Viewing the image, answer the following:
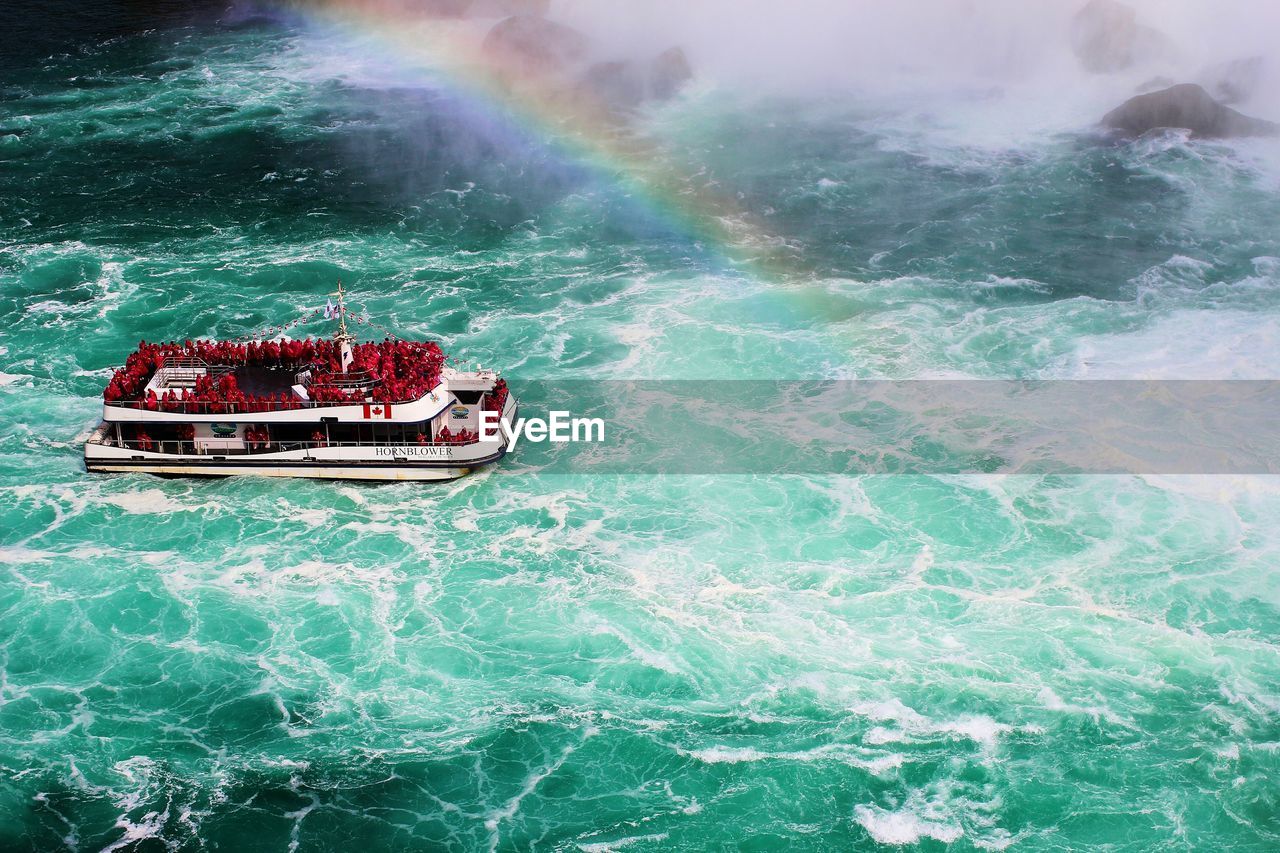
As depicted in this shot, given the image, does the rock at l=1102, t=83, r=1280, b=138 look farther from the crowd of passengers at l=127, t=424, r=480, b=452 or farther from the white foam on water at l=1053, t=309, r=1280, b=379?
the crowd of passengers at l=127, t=424, r=480, b=452

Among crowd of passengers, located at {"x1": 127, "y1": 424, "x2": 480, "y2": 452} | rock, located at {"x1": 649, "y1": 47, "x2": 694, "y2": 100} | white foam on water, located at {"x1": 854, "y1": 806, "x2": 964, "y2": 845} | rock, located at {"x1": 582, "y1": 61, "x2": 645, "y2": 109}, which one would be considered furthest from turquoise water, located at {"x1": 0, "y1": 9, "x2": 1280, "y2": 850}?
rock, located at {"x1": 649, "y1": 47, "x2": 694, "y2": 100}

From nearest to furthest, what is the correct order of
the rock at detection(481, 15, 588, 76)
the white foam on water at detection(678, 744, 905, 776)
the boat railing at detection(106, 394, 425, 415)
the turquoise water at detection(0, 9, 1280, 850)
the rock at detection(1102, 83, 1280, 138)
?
the turquoise water at detection(0, 9, 1280, 850), the white foam on water at detection(678, 744, 905, 776), the boat railing at detection(106, 394, 425, 415), the rock at detection(1102, 83, 1280, 138), the rock at detection(481, 15, 588, 76)

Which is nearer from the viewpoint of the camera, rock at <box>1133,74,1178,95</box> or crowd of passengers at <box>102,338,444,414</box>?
crowd of passengers at <box>102,338,444,414</box>

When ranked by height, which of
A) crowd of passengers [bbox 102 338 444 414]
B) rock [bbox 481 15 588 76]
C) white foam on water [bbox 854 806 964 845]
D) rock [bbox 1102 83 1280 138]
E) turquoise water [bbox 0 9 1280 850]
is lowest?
white foam on water [bbox 854 806 964 845]

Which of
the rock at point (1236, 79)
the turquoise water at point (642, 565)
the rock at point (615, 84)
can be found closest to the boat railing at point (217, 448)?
the turquoise water at point (642, 565)

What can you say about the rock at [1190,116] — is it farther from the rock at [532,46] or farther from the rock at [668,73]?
the rock at [532,46]

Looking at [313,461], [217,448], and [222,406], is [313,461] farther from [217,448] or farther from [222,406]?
[222,406]

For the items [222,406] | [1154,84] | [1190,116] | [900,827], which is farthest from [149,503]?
[1154,84]
